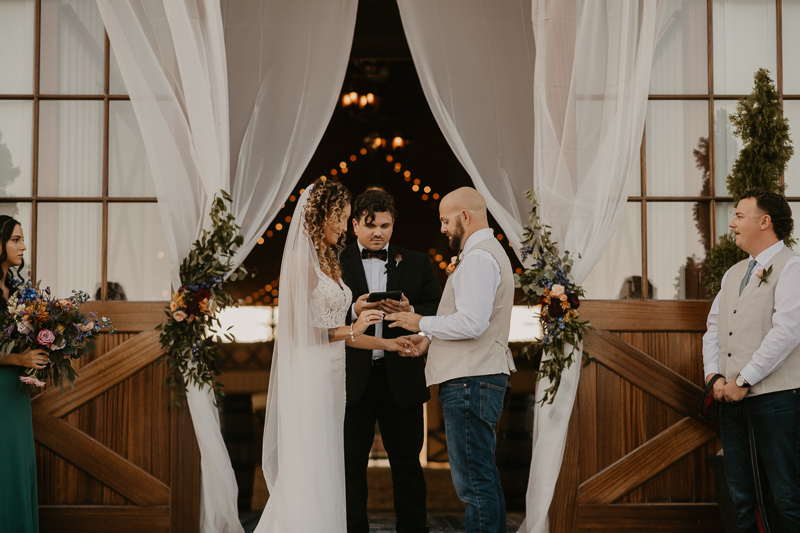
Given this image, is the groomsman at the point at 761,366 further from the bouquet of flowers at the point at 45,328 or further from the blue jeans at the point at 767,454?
the bouquet of flowers at the point at 45,328

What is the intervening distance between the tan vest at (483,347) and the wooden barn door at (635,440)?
91 cm

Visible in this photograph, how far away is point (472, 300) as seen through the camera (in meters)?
2.77

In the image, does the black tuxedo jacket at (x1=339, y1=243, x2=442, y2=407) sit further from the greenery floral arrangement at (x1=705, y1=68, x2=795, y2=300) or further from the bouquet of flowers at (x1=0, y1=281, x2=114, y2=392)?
the greenery floral arrangement at (x1=705, y1=68, x2=795, y2=300)

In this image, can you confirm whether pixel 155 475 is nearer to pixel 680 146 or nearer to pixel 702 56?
pixel 680 146

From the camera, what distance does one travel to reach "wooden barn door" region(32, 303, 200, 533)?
3.53 m

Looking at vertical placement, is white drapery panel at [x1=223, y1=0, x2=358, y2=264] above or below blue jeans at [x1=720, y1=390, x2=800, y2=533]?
above

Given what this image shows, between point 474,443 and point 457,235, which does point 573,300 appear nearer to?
point 457,235

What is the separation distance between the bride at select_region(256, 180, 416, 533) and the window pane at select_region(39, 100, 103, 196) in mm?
1390

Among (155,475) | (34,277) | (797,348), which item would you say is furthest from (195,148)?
(797,348)

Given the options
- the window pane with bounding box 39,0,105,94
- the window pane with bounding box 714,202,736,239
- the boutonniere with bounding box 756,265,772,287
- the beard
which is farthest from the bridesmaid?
the window pane with bounding box 714,202,736,239

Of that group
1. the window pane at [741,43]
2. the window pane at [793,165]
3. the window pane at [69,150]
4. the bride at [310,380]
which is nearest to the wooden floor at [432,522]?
the bride at [310,380]

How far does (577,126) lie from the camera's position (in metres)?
3.61

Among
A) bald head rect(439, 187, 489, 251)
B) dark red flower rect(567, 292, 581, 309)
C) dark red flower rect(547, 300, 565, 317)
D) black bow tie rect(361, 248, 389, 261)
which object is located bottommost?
dark red flower rect(547, 300, 565, 317)

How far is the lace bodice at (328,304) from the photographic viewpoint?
10.00 ft
